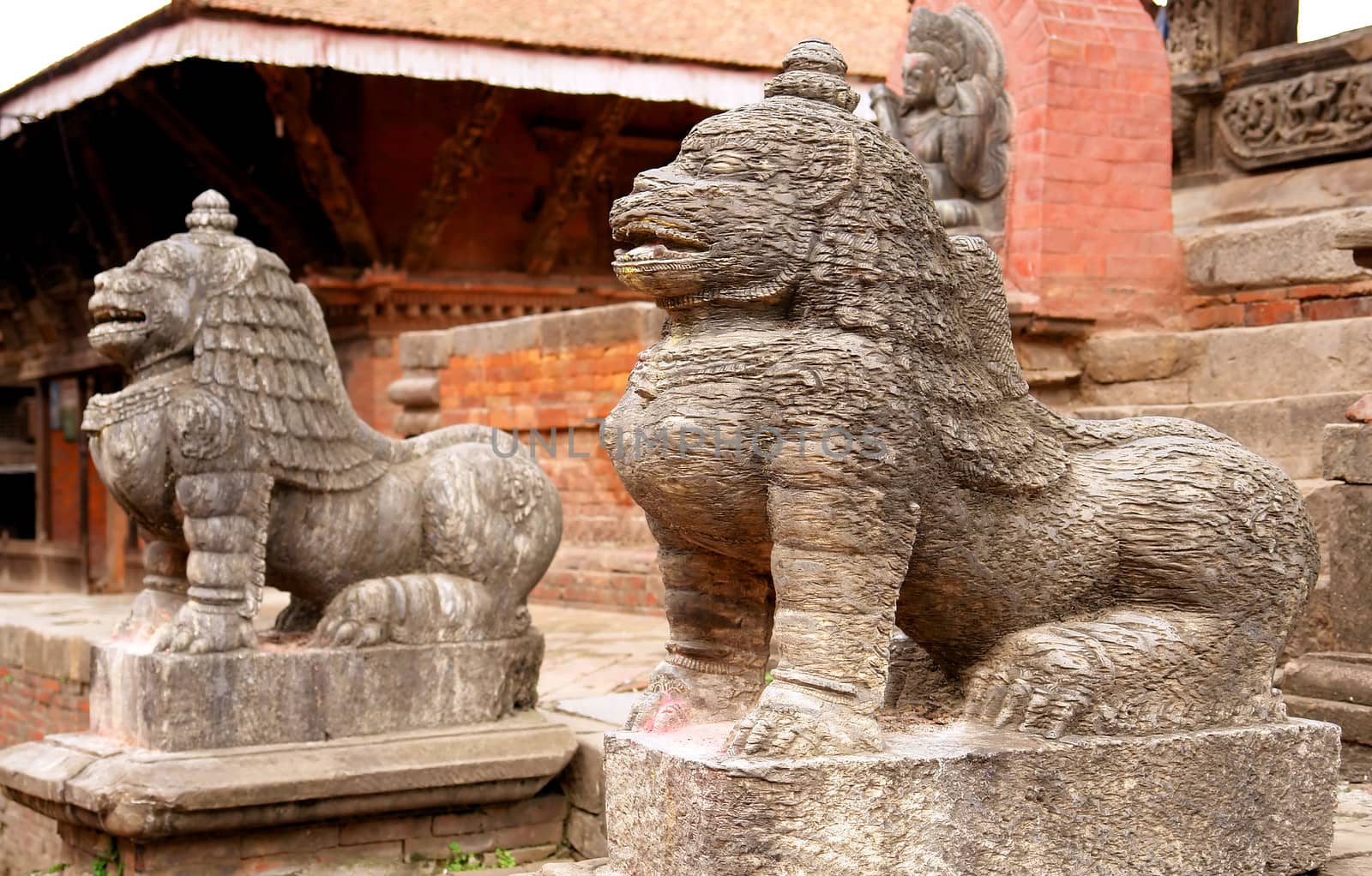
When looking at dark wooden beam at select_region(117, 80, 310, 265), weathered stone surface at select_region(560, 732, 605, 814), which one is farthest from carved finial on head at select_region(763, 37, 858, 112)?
dark wooden beam at select_region(117, 80, 310, 265)

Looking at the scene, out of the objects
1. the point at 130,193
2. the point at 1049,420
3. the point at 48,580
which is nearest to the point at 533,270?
the point at 130,193

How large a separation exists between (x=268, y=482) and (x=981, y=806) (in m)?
2.59

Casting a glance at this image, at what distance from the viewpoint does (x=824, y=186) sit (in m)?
2.70

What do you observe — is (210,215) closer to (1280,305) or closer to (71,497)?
(1280,305)

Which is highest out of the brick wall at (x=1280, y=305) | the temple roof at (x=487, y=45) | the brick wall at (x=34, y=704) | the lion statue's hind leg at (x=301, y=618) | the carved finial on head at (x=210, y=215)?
the temple roof at (x=487, y=45)

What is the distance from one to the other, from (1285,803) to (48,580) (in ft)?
42.7

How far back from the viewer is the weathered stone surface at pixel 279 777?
436cm

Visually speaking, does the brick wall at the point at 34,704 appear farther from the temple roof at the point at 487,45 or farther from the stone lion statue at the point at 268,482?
the temple roof at the point at 487,45

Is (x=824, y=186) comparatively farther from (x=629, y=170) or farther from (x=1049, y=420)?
(x=629, y=170)

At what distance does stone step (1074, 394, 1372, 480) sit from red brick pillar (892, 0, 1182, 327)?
1.25 meters

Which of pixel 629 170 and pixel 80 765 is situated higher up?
pixel 629 170

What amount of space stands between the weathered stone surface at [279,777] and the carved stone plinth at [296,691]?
0.05m

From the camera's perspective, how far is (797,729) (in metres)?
2.55

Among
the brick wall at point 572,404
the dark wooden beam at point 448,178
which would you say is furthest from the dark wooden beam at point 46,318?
the brick wall at point 572,404
